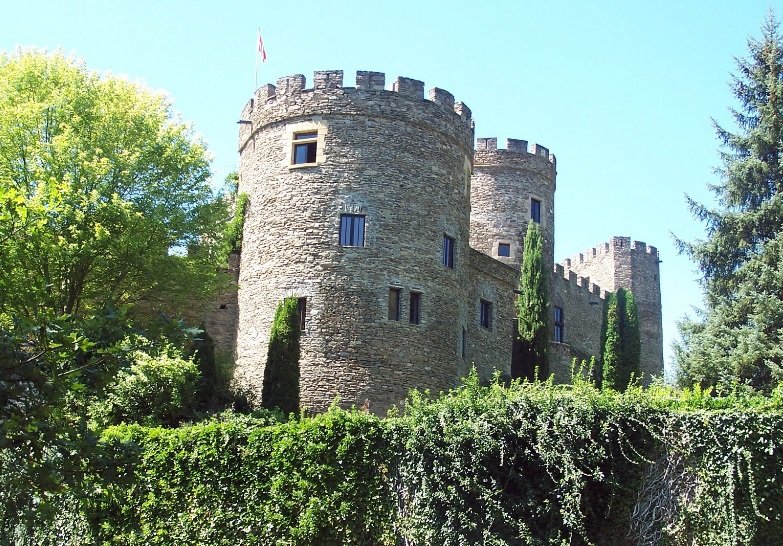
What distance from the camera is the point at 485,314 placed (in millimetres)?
31688

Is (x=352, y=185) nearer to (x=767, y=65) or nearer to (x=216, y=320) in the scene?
(x=216, y=320)

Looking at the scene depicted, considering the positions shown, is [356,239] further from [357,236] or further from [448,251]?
[448,251]

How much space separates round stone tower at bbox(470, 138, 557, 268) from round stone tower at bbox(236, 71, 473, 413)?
995cm

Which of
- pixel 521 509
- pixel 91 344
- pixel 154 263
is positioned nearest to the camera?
pixel 91 344

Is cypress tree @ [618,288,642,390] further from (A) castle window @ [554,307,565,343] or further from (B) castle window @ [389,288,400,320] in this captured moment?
(B) castle window @ [389,288,400,320]

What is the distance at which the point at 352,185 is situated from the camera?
25734 mm

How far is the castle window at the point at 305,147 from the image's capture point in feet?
86.7

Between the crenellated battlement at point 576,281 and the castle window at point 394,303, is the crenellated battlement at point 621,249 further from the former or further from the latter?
the castle window at point 394,303

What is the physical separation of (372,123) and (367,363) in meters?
6.92

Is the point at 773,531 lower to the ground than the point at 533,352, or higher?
lower

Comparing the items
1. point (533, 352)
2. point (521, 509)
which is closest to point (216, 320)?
point (533, 352)

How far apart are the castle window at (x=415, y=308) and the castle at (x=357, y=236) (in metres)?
0.04

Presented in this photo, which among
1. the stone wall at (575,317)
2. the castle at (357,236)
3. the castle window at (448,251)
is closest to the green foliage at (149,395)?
the castle at (357,236)

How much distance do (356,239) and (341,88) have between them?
456 cm
